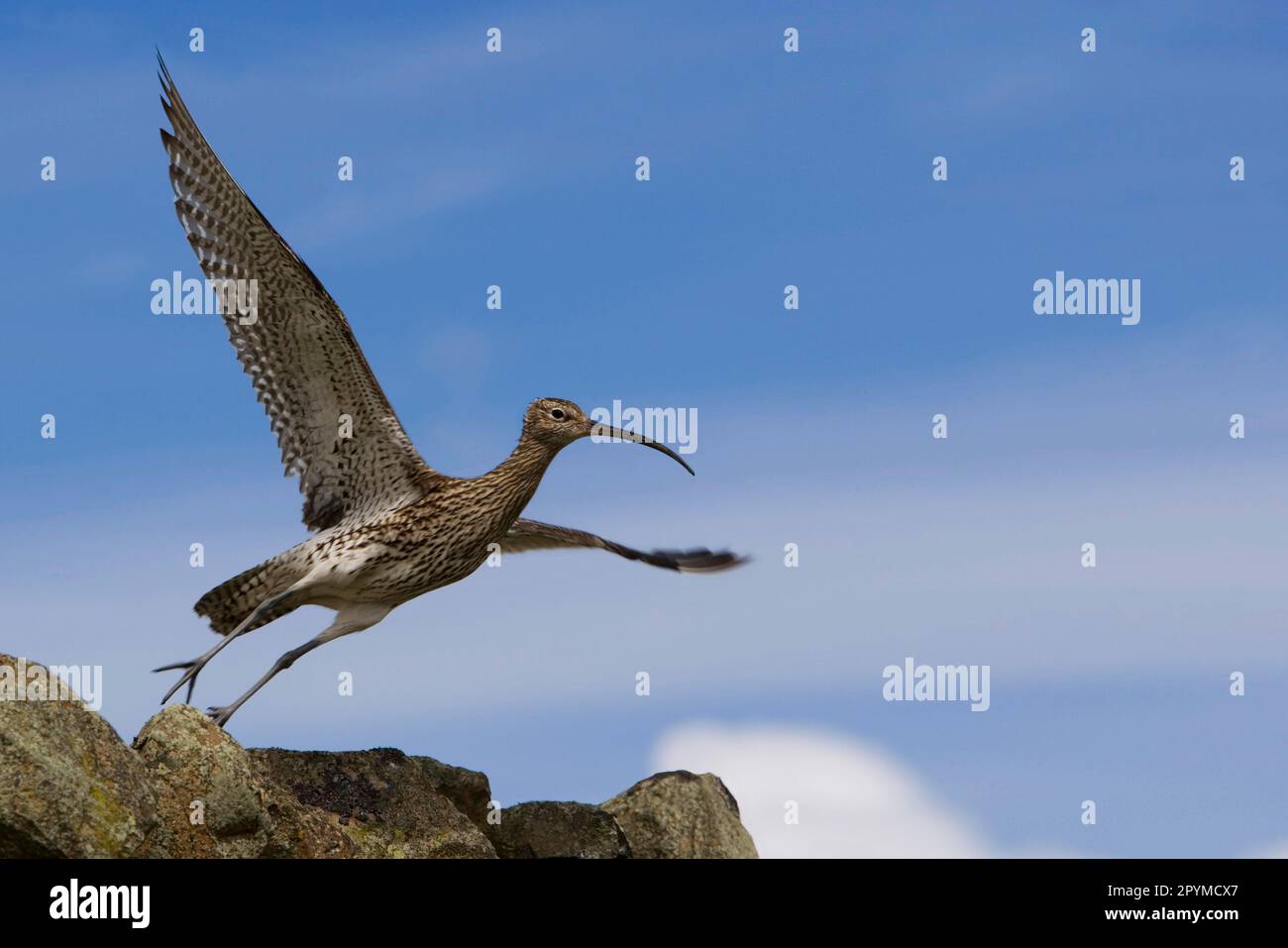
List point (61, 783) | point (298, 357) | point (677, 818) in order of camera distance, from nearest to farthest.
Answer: point (61, 783)
point (298, 357)
point (677, 818)

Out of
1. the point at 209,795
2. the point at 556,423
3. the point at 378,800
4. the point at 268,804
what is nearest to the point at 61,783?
the point at 209,795

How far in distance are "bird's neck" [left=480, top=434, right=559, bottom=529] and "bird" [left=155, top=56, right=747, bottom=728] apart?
0.01 meters

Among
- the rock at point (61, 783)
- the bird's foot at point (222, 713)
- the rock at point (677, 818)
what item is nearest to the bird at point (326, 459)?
the bird's foot at point (222, 713)

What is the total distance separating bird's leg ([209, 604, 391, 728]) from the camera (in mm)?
12789

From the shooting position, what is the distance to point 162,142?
12688mm

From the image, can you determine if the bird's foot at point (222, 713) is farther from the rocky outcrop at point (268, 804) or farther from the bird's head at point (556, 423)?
the bird's head at point (556, 423)

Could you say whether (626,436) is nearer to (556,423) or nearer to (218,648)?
(556,423)

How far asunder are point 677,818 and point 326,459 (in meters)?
4.77

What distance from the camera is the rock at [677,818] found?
1402 cm

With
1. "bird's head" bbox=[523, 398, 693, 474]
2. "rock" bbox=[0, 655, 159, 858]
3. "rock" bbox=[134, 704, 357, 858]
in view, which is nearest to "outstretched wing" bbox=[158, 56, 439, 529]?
"bird's head" bbox=[523, 398, 693, 474]

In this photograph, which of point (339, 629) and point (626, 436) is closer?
point (339, 629)

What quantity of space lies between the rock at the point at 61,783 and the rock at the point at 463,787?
11.3 feet

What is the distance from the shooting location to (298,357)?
42.7 ft
